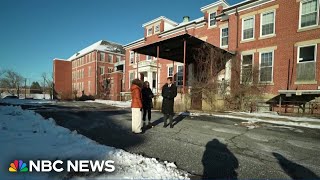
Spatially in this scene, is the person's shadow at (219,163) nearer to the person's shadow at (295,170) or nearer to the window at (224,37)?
the person's shadow at (295,170)

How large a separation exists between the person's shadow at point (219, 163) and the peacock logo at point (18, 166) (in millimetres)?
3149

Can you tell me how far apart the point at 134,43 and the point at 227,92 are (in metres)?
22.5

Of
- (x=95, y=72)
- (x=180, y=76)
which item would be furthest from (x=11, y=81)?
(x=180, y=76)

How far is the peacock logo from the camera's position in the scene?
3409mm

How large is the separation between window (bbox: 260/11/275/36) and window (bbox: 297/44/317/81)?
293cm

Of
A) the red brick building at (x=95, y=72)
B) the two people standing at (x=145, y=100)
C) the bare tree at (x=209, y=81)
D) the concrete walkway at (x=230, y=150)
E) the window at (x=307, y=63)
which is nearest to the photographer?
the concrete walkway at (x=230, y=150)

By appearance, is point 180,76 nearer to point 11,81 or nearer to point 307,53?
point 307,53

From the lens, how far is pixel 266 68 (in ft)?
55.3

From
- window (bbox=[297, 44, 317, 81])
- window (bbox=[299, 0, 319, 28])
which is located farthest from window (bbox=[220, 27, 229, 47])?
window (bbox=[297, 44, 317, 81])

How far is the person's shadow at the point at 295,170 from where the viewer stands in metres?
3.48

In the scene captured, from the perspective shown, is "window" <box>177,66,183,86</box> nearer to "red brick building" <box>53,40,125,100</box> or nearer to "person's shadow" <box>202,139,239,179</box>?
"red brick building" <box>53,40,125,100</box>

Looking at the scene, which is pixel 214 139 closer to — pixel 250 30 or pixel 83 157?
pixel 83 157

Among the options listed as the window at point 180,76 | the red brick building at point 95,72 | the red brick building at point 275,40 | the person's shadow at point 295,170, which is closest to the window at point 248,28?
the red brick building at point 275,40

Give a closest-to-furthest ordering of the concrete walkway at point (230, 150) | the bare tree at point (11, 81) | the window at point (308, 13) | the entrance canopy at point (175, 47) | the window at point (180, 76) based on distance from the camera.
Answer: the concrete walkway at point (230, 150), the entrance canopy at point (175, 47), the window at point (308, 13), the window at point (180, 76), the bare tree at point (11, 81)
